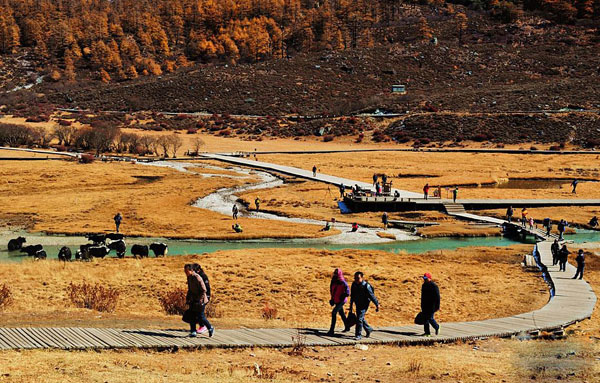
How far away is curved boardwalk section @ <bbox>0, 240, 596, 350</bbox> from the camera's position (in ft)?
51.4

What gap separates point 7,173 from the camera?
2808 inches

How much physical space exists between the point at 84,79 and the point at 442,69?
9446cm

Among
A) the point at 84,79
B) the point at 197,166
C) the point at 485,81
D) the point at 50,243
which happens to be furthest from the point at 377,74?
the point at 50,243

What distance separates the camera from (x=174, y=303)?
2362 cm

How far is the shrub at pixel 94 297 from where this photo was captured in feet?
75.9

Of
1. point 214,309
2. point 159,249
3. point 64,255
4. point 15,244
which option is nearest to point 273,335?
point 214,309

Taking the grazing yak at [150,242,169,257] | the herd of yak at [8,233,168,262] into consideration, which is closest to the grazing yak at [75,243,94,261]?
the herd of yak at [8,233,168,262]

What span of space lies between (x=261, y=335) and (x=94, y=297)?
879 cm

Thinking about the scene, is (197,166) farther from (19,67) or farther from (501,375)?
(19,67)

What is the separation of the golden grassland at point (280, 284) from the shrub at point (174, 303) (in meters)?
0.34

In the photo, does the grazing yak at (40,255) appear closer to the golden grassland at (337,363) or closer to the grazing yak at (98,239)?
the grazing yak at (98,239)

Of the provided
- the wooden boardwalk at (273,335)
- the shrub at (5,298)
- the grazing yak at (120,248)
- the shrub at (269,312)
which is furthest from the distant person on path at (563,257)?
the shrub at (5,298)

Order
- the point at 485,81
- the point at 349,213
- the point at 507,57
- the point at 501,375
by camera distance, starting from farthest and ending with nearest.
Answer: the point at 507,57, the point at 485,81, the point at 349,213, the point at 501,375

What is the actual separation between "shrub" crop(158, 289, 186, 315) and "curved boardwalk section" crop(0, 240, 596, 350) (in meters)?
5.45
